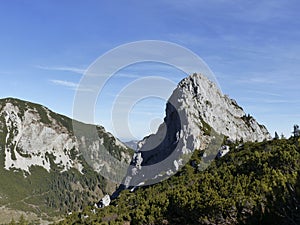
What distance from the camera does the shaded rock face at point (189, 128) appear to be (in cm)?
14325

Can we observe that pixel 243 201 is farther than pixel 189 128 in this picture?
No

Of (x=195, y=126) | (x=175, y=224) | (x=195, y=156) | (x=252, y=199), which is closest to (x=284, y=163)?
(x=252, y=199)

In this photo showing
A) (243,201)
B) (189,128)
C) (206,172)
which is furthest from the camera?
(189,128)

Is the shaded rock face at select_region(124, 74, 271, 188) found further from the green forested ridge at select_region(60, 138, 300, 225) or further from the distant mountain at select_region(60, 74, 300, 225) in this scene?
the green forested ridge at select_region(60, 138, 300, 225)

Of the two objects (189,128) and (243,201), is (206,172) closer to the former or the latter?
(189,128)

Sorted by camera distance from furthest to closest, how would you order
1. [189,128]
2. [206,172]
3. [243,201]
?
[189,128] < [206,172] < [243,201]

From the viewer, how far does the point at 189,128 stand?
148m

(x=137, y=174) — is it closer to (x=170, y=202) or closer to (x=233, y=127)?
(x=233, y=127)

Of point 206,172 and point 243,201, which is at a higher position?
point 206,172

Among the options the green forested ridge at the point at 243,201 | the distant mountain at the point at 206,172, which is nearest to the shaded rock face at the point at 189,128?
the distant mountain at the point at 206,172

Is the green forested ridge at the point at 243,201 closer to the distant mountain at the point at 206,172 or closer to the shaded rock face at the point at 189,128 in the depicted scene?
the distant mountain at the point at 206,172

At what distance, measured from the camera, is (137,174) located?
149 m

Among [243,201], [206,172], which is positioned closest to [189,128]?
[206,172]

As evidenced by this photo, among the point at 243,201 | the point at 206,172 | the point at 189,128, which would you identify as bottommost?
the point at 243,201
